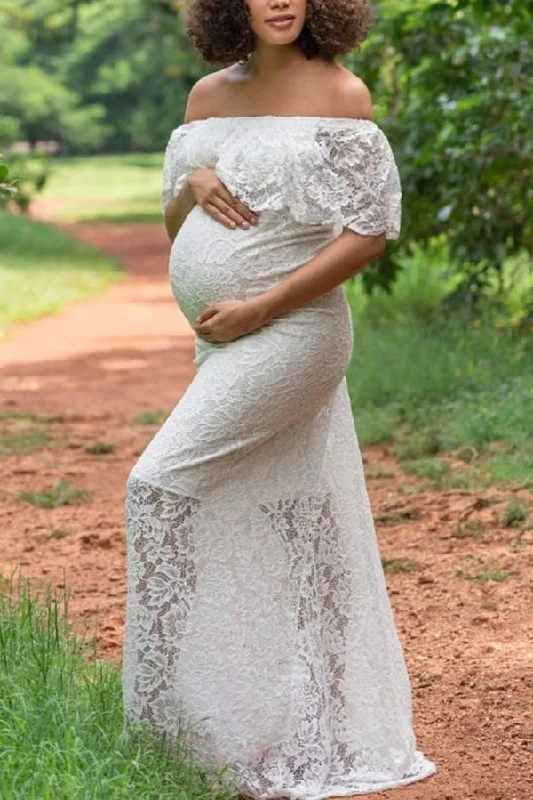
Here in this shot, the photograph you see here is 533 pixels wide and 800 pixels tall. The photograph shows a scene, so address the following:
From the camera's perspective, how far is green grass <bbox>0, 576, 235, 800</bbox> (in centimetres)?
333

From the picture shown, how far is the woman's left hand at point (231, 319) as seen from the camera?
3684mm

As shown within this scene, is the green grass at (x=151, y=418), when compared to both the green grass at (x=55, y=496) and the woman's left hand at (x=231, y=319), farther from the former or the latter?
the woman's left hand at (x=231, y=319)

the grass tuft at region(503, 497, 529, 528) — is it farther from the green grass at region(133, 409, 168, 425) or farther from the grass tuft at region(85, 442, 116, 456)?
the green grass at region(133, 409, 168, 425)

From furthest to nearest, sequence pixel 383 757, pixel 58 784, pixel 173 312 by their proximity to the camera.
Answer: pixel 173 312 < pixel 383 757 < pixel 58 784

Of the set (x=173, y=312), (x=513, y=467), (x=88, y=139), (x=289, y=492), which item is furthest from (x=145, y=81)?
(x=289, y=492)

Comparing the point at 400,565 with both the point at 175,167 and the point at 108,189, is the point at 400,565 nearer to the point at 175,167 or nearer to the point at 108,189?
the point at 175,167

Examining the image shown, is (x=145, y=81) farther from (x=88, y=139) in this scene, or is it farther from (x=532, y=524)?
(x=532, y=524)

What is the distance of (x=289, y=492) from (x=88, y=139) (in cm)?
4699

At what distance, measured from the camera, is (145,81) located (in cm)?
4962

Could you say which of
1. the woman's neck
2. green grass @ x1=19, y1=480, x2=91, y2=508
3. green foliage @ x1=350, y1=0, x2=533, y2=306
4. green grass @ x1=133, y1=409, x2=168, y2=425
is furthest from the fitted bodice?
green grass @ x1=133, y1=409, x2=168, y2=425

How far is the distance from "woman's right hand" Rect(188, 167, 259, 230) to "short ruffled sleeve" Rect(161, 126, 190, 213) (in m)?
0.11

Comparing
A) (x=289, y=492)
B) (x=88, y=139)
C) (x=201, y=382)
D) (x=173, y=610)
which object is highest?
(x=88, y=139)

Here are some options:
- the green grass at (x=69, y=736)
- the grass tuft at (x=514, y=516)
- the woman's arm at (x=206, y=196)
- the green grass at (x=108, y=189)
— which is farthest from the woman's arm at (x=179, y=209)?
the green grass at (x=108, y=189)

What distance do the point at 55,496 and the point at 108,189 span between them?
3932 centimetres
